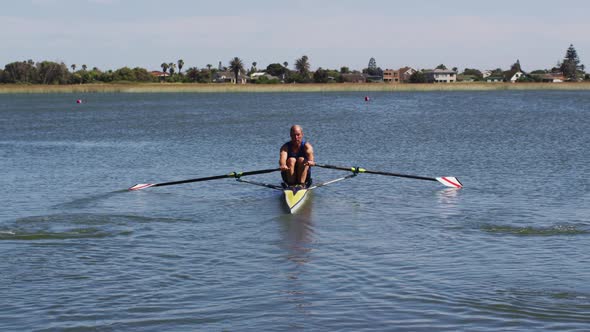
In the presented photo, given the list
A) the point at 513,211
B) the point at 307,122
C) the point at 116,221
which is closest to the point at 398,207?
the point at 513,211

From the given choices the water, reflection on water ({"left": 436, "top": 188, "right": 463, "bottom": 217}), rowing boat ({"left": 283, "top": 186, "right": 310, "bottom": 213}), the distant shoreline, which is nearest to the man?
rowing boat ({"left": 283, "top": 186, "right": 310, "bottom": 213})

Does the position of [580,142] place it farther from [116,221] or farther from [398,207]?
[116,221]

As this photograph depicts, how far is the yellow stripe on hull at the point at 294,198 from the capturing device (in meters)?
19.7

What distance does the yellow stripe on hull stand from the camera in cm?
1967

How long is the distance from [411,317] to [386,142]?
3194 cm

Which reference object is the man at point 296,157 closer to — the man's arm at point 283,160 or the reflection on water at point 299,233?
the man's arm at point 283,160

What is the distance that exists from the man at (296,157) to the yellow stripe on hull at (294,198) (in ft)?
1.98

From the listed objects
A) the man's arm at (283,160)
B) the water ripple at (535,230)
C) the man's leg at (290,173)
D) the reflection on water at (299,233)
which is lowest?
the reflection on water at (299,233)

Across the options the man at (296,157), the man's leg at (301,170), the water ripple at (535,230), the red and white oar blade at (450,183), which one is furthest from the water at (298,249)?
the man at (296,157)

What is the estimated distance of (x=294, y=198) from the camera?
2011 cm

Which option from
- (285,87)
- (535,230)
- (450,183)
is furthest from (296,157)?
(285,87)

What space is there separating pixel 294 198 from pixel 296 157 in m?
1.39

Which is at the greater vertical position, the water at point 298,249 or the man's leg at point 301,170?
the man's leg at point 301,170

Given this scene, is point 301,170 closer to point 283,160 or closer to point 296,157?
point 296,157
